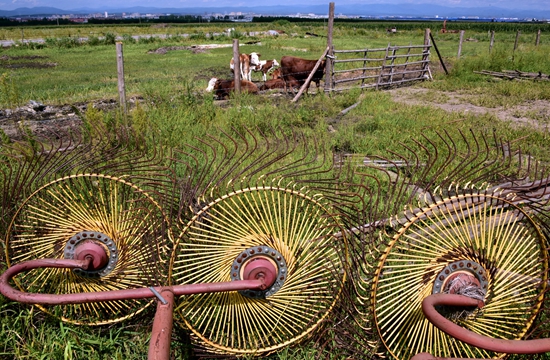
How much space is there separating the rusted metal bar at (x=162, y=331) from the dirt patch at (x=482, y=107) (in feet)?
22.0

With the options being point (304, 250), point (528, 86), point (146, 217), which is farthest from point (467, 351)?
point (528, 86)

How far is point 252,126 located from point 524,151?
3.68 m

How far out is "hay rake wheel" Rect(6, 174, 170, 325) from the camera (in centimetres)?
255

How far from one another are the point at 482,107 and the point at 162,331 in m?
8.84

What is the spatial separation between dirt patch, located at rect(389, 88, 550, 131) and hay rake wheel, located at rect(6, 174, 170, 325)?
6407 millimetres

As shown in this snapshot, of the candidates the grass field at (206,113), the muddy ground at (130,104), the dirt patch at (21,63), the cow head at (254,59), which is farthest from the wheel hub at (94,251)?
the dirt patch at (21,63)

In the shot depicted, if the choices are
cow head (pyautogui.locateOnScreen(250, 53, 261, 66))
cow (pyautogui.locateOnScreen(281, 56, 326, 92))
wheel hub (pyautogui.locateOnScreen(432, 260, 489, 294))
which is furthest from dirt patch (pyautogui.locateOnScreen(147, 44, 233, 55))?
wheel hub (pyautogui.locateOnScreen(432, 260, 489, 294))

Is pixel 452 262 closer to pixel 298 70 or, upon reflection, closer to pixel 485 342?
pixel 485 342

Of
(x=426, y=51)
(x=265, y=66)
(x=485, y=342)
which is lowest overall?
(x=265, y=66)

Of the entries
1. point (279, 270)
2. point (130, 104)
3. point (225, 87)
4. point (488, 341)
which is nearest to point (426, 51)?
point (225, 87)

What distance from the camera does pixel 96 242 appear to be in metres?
2.55

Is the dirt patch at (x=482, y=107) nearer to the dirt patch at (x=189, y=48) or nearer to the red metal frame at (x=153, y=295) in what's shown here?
the red metal frame at (x=153, y=295)

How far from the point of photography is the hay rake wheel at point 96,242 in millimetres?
2547

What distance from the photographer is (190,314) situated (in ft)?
8.65
